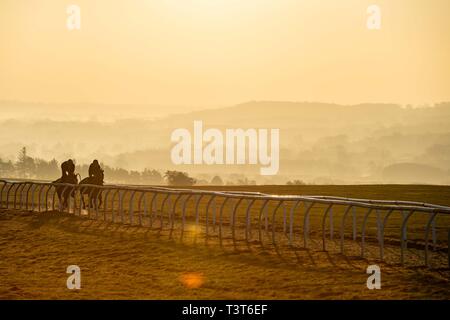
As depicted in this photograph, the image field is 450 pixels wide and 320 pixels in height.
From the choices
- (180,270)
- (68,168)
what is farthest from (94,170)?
(180,270)

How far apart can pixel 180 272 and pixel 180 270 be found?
25 centimetres

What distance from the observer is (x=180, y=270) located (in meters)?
15.9

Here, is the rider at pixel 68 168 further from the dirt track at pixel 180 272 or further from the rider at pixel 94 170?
the dirt track at pixel 180 272

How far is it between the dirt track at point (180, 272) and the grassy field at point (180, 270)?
2 centimetres

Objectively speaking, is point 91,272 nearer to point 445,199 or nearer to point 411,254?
point 411,254

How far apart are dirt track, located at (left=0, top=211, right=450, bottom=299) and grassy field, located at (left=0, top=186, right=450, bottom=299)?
16 mm

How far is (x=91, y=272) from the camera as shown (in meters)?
16.0

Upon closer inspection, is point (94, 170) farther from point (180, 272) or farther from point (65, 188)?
point (180, 272)

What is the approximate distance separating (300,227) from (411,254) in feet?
21.6

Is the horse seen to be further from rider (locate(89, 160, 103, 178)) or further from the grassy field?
the grassy field

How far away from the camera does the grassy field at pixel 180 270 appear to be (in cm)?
Result: 1354

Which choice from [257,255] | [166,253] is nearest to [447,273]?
[257,255]

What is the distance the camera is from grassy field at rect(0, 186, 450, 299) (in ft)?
44.4
